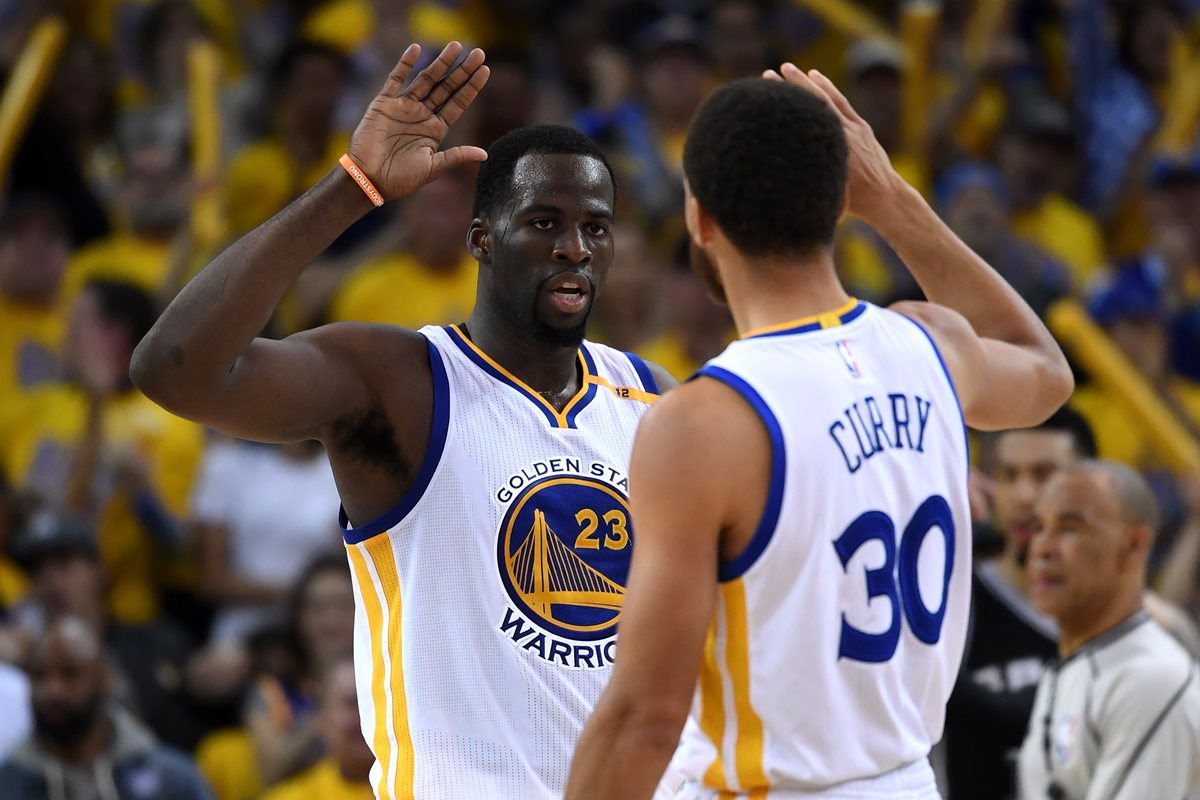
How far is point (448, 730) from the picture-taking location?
13.1 ft

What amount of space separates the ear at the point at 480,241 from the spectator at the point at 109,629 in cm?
393

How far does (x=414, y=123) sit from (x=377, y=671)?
4.02 ft

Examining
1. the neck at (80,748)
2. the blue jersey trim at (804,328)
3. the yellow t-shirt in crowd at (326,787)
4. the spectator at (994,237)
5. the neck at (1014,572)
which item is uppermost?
the spectator at (994,237)

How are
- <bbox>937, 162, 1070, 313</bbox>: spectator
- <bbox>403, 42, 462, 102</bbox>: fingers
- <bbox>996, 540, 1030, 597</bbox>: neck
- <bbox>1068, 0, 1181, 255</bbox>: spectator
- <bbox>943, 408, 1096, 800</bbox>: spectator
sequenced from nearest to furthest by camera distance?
1. <bbox>403, 42, 462, 102</bbox>: fingers
2. <bbox>943, 408, 1096, 800</bbox>: spectator
3. <bbox>996, 540, 1030, 597</bbox>: neck
4. <bbox>937, 162, 1070, 313</bbox>: spectator
5. <bbox>1068, 0, 1181, 255</bbox>: spectator

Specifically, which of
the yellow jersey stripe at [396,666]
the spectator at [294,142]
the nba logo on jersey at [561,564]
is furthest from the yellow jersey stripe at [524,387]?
the spectator at [294,142]

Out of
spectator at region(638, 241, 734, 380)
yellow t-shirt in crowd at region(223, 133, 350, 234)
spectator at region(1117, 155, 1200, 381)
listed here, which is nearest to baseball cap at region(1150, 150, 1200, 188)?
spectator at region(1117, 155, 1200, 381)

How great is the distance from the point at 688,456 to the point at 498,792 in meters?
1.22

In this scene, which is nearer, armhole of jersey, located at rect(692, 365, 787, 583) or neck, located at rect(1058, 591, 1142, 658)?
armhole of jersey, located at rect(692, 365, 787, 583)

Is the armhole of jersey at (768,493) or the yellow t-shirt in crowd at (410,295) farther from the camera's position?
the yellow t-shirt in crowd at (410,295)

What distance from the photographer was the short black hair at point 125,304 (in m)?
8.88

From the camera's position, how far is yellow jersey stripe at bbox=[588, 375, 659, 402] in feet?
14.6

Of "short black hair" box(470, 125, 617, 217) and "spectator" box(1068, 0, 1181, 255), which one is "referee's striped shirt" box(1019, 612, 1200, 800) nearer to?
"short black hair" box(470, 125, 617, 217)

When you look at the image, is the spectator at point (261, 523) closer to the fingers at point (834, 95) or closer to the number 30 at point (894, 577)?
the fingers at point (834, 95)

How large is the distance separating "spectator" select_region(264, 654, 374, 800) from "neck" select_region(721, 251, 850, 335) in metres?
4.07
